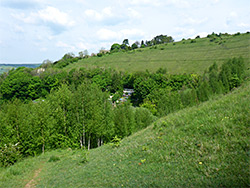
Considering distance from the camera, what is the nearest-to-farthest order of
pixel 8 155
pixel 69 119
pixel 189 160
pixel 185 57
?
pixel 189 160, pixel 8 155, pixel 69 119, pixel 185 57

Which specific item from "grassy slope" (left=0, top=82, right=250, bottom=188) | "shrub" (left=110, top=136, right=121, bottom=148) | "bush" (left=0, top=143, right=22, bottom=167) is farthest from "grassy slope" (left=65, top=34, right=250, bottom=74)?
"bush" (left=0, top=143, right=22, bottom=167)

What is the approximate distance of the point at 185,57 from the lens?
10875 centimetres

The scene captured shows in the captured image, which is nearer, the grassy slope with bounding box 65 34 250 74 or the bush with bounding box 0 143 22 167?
the bush with bounding box 0 143 22 167

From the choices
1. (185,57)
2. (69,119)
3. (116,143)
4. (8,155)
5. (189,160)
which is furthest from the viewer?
(185,57)

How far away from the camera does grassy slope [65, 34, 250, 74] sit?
91188 mm

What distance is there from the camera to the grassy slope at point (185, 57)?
299 ft

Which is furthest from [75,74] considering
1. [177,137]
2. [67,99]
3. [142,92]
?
[177,137]

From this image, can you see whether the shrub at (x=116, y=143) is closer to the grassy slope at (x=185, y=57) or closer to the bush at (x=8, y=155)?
the bush at (x=8, y=155)

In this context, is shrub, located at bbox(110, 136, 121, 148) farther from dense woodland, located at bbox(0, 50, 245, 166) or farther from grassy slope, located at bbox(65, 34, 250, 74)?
grassy slope, located at bbox(65, 34, 250, 74)

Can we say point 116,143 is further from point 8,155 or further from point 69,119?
point 69,119

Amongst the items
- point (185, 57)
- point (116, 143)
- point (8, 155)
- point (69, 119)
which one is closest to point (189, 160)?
point (116, 143)

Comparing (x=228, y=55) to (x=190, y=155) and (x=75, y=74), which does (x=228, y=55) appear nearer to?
(x=75, y=74)

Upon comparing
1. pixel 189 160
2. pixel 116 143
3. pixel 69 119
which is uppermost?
pixel 189 160

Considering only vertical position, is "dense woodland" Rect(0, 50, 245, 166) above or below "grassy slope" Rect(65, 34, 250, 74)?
below
